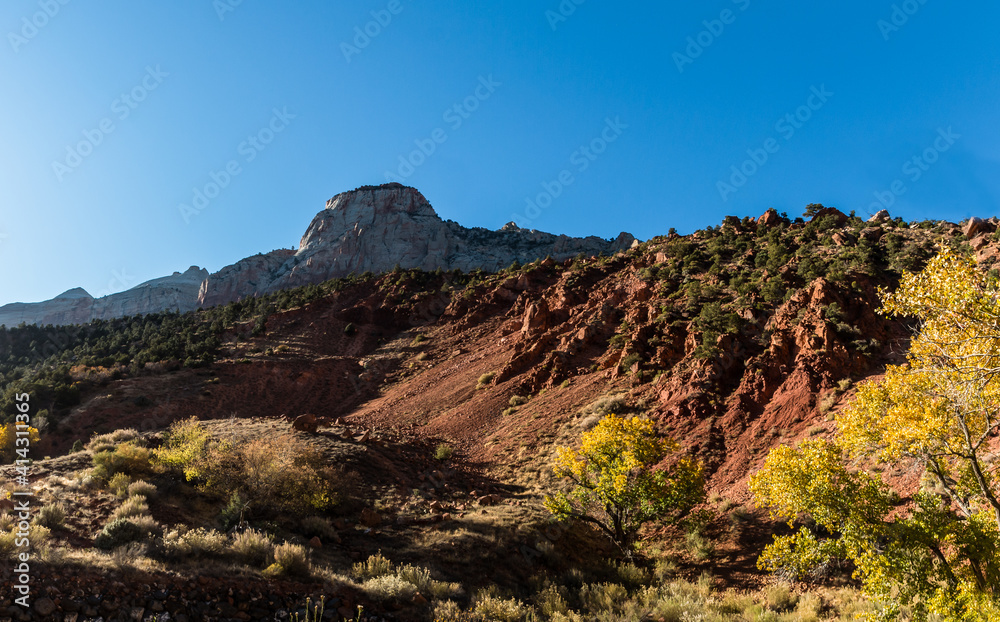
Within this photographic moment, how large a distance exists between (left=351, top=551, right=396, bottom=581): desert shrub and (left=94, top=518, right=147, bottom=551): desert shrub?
4.68 m

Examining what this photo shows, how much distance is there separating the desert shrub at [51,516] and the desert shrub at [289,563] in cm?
547

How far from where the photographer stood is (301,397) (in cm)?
3938

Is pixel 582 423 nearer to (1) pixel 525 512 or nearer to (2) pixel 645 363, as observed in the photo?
(2) pixel 645 363

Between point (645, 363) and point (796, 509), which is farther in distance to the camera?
point (645, 363)

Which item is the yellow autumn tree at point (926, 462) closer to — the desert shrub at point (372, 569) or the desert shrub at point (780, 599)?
the desert shrub at point (780, 599)

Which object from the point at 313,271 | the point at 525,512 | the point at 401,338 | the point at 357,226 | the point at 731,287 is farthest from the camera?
the point at 357,226

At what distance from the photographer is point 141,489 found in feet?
46.9

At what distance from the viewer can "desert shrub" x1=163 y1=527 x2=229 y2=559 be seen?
977 cm

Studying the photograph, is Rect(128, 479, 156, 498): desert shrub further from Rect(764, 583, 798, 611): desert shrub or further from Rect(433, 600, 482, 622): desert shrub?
Rect(764, 583, 798, 611): desert shrub

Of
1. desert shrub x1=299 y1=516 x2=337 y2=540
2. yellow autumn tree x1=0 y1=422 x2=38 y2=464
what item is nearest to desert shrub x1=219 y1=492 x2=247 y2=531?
desert shrub x1=299 y1=516 x2=337 y2=540

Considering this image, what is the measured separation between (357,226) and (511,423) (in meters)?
91.0

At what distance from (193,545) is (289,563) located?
2111 mm

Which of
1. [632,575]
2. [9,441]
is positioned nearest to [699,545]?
[632,575]

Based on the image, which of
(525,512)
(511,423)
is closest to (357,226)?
(511,423)
